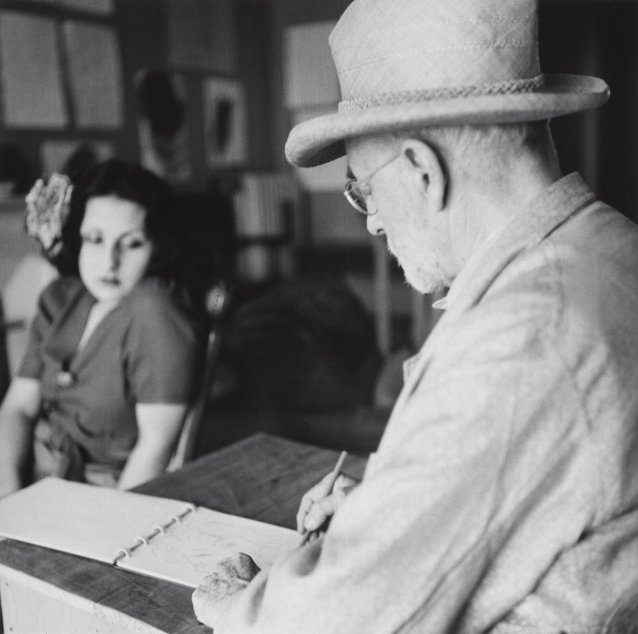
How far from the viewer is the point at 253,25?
5.36m

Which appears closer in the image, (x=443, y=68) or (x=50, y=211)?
(x=443, y=68)

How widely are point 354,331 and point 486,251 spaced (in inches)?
142

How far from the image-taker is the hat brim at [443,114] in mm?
855

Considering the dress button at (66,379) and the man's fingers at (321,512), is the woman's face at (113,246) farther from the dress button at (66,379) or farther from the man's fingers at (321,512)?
the man's fingers at (321,512)

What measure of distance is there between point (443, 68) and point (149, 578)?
0.77 meters

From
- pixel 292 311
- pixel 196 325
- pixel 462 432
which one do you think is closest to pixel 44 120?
pixel 292 311

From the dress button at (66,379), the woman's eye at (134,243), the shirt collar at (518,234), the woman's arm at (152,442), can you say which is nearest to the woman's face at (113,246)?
the woman's eye at (134,243)

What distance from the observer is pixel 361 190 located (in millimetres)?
1030

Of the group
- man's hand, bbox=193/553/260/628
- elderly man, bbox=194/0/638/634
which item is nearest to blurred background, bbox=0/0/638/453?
man's hand, bbox=193/553/260/628

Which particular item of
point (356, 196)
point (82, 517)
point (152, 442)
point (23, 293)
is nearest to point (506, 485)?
point (356, 196)

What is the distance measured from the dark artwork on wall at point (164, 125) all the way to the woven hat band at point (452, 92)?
3.66 meters

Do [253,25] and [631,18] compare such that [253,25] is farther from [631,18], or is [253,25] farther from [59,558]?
[59,558]

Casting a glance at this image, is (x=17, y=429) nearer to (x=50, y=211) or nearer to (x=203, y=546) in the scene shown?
(x=50, y=211)

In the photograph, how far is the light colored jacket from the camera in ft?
2.49
